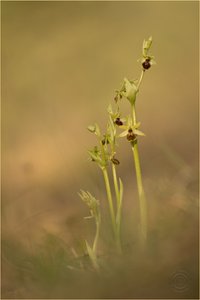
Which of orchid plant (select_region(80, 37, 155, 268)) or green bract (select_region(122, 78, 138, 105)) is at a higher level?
green bract (select_region(122, 78, 138, 105))

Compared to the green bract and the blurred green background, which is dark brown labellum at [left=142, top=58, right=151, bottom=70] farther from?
the blurred green background

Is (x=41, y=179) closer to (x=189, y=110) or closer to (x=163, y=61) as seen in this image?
(x=189, y=110)

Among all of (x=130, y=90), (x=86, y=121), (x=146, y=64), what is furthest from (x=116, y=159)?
(x=86, y=121)

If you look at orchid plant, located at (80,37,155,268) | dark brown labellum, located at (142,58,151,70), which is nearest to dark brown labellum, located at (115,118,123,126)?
orchid plant, located at (80,37,155,268)

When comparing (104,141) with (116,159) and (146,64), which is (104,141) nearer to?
(116,159)

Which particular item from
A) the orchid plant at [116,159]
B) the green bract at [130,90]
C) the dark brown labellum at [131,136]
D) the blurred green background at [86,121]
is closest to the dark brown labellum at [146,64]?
the orchid plant at [116,159]

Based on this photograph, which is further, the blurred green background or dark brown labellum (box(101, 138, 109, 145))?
dark brown labellum (box(101, 138, 109, 145))

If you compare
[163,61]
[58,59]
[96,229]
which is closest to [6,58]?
[58,59]

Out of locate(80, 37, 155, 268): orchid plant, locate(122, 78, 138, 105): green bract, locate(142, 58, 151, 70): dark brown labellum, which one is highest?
locate(142, 58, 151, 70): dark brown labellum

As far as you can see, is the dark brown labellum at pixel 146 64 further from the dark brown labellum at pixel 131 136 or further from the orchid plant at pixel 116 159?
the dark brown labellum at pixel 131 136
